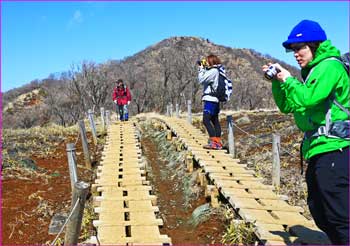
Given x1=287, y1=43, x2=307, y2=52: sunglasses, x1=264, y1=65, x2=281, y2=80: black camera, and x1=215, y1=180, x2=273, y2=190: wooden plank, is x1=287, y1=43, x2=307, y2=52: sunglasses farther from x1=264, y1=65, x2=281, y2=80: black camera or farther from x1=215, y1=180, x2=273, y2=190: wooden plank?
x1=215, y1=180, x2=273, y2=190: wooden plank

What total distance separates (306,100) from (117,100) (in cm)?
1435

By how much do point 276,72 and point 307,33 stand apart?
38cm

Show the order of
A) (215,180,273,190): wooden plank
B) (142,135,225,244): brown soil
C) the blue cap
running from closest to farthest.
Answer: the blue cap, (142,135,225,244): brown soil, (215,180,273,190): wooden plank

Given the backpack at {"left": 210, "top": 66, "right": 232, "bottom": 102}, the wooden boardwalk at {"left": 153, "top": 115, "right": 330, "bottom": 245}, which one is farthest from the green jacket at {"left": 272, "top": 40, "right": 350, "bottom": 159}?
the backpack at {"left": 210, "top": 66, "right": 232, "bottom": 102}

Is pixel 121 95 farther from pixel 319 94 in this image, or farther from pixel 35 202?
pixel 319 94

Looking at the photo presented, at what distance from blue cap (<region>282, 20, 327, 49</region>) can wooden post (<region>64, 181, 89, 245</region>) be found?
2.23m

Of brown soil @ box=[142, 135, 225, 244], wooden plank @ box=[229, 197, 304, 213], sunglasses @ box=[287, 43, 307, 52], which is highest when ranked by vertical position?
sunglasses @ box=[287, 43, 307, 52]

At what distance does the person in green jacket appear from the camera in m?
3.23

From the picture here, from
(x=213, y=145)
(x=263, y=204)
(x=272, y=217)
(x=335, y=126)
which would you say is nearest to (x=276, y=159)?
(x=263, y=204)

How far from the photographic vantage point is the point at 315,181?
11.3 feet

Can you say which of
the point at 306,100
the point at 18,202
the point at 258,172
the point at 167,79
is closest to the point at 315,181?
the point at 306,100

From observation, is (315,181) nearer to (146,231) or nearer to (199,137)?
(146,231)

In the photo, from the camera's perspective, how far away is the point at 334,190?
10.7 ft

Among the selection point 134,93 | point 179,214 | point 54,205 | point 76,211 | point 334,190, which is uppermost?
point 134,93
